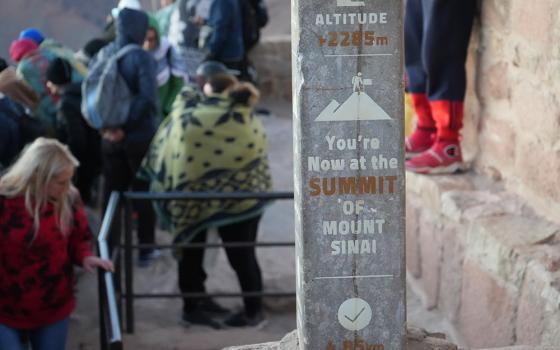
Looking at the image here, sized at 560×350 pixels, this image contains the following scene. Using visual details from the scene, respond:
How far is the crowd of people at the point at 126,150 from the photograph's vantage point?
3.56 meters

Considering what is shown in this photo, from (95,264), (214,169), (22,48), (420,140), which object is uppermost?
(22,48)

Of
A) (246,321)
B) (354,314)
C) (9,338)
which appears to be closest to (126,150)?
(246,321)

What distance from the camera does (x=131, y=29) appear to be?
5.30 metres

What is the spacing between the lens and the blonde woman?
11.5ft

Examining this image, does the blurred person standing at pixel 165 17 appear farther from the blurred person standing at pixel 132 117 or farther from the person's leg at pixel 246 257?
the person's leg at pixel 246 257

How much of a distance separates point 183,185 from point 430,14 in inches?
57.6

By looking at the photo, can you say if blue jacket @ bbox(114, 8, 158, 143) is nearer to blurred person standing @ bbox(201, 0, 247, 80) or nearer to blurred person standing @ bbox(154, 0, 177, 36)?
blurred person standing @ bbox(201, 0, 247, 80)

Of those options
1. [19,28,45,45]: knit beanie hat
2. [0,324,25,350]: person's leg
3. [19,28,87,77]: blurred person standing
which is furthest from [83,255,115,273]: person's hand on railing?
[19,28,45,45]: knit beanie hat

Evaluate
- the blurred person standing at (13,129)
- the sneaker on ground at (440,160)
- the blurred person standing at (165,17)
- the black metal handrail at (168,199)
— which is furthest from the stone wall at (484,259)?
the blurred person standing at (165,17)

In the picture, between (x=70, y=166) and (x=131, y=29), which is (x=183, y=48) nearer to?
(x=131, y=29)

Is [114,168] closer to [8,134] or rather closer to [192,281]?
[192,281]

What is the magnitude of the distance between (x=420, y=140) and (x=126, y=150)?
178 centimetres

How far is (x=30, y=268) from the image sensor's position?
3.54 metres

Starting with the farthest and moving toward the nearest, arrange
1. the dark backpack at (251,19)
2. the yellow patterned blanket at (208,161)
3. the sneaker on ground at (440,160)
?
the dark backpack at (251,19), the yellow patterned blanket at (208,161), the sneaker on ground at (440,160)
